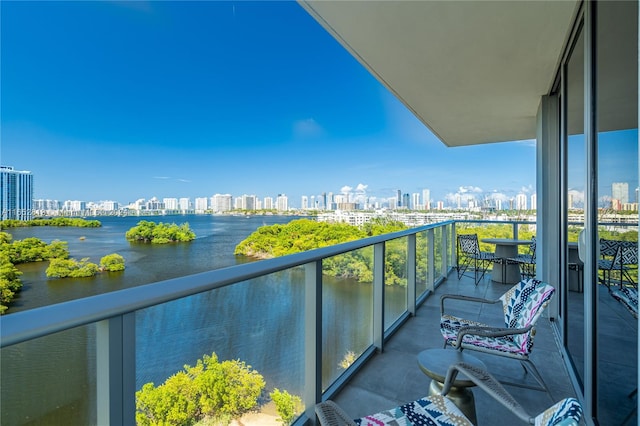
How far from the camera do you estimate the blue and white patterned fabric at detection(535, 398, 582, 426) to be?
90 centimetres

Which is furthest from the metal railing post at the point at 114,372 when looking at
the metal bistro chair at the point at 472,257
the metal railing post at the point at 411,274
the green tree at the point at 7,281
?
the green tree at the point at 7,281

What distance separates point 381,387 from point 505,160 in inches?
821

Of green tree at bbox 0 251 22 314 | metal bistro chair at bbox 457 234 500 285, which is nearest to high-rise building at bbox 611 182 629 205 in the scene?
metal bistro chair at bbox 457 234 500 285

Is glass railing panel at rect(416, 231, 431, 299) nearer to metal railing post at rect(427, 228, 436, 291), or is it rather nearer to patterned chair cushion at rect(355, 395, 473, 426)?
metal railing post at rect(427, 228, 436, 291)

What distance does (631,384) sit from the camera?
1391 mm

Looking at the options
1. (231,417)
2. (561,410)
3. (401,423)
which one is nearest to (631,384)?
(561,410)

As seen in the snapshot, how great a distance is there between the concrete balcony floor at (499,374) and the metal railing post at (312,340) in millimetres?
344

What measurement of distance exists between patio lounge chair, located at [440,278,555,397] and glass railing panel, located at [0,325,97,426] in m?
2.08

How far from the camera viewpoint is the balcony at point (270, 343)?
0.88m

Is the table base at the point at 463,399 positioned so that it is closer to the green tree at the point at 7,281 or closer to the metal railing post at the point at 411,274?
the metal railing post at the point at 411,274

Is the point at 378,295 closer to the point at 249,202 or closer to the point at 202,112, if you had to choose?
the point at 249,202

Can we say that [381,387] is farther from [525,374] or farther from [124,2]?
[124,2]

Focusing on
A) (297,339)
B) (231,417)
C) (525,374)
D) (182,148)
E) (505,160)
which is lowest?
(525,374)

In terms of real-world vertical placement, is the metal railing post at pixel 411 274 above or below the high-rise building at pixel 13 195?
below
